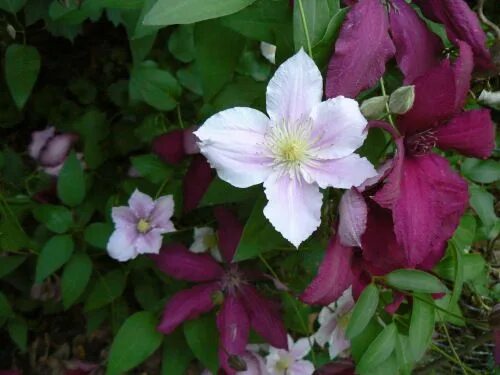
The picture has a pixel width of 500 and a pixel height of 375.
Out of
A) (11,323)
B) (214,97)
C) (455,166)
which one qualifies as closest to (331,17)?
(214,97)

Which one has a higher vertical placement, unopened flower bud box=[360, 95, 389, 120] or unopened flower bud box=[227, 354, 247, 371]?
unopened flower bud box=[360, 95, 389, 120]

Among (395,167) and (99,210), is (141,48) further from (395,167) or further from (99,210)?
(395,167)

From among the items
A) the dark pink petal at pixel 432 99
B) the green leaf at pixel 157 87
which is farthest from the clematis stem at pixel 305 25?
the green leaf at pixel 157 87

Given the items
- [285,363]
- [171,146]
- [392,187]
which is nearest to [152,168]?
[171,146]

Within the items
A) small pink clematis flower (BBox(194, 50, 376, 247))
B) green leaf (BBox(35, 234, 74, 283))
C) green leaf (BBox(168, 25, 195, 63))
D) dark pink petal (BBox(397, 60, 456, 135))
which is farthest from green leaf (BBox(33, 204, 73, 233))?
dark pink petal (BBox(397, 60, 456, 135))

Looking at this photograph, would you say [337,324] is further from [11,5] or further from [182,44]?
[11,5]

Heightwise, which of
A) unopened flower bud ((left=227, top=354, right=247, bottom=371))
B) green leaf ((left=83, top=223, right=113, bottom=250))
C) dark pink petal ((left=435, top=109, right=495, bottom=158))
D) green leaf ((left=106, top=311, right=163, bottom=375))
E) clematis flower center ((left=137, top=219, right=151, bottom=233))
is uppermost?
dark pink petal ((left=435, top=109, right=495, bottom=158))

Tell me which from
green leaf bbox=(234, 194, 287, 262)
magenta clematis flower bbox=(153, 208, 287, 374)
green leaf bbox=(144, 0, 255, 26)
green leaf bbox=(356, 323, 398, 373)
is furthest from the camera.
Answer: magenta clematis flower bbox=(153, 208, 287, 374)

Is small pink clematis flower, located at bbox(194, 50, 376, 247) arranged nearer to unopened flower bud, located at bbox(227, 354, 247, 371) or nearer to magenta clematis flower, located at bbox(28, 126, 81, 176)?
unopened flower bud, located at bbox(227, 354, 247, 371)
